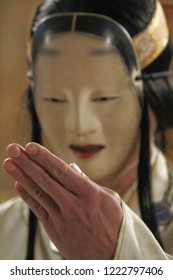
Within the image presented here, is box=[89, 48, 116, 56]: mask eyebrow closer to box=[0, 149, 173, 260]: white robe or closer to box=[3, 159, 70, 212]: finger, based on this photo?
box=[0, 149, 173, 260]: white robe

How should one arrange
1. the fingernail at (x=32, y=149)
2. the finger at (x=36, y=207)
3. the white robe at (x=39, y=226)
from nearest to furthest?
the fingernail at (x=32, y=149) → the finger at (x=36, y=207) → the white robe at (x=39, y=226)

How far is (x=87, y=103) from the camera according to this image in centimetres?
200

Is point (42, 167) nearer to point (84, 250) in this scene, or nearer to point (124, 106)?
point (84, 250)

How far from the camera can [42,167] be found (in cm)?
153

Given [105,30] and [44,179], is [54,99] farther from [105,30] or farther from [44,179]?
[44,179]

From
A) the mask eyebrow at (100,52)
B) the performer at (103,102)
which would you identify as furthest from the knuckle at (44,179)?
the mask eyebrow at (100,52)

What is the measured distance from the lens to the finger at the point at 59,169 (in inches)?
59.6

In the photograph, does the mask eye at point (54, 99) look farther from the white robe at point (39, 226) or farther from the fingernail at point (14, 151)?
the fingernail at point (14, 151)

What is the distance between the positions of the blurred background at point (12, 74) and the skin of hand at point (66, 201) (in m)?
0.40

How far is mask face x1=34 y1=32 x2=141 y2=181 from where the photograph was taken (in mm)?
1989

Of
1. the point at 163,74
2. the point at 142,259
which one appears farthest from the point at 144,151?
the point at 142,259

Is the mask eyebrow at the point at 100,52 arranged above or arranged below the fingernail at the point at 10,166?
above

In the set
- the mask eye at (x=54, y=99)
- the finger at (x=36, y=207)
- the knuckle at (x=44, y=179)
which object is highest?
the mask eye at (x=54, y=99)
